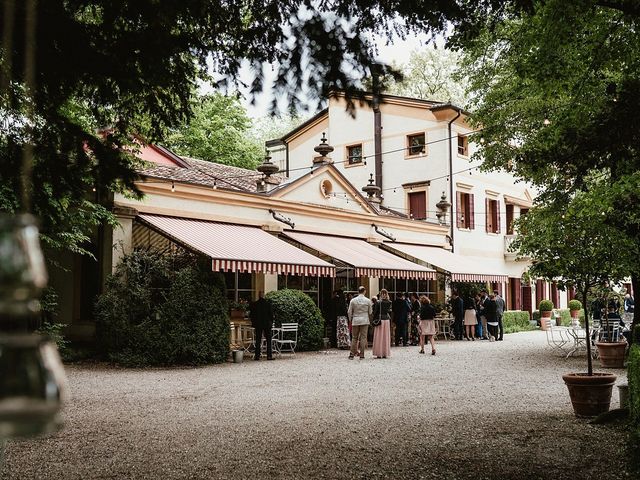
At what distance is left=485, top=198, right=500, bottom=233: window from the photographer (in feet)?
94.7

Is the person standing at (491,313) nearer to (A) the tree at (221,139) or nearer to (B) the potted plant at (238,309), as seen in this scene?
(B) the potted plant at (238,309)

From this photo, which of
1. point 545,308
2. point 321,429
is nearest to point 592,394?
point 321,429

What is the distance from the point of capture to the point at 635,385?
5785 millimetres

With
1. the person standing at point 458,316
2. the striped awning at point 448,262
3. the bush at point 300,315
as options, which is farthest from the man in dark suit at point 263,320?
the person standing at point 458,316

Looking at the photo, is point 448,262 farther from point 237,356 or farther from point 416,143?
point 237,356

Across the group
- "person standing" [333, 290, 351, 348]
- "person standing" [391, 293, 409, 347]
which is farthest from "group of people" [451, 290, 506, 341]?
"person standing" [333, 290, 351, 348]

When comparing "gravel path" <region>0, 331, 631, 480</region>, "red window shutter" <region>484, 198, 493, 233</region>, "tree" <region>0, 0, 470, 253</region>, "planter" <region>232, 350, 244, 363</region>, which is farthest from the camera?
"red window shutter" <region>484, 198, 493, 233</region>

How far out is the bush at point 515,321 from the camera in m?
27.1

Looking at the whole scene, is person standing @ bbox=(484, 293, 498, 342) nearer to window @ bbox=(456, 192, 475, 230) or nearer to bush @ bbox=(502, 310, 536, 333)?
bush @ bbox=(502, 310, 536, 333)

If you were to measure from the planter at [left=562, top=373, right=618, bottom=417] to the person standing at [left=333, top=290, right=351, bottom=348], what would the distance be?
10348mm

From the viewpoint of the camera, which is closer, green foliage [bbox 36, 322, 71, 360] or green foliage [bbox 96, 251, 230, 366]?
green foliage [bbox 36, 322, 71, 360]

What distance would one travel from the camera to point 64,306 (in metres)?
16.3

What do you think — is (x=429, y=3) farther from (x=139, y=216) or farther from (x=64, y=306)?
(x=64, y=306)

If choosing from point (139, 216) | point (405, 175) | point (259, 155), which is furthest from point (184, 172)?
point (259, 155)
